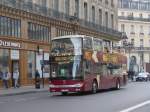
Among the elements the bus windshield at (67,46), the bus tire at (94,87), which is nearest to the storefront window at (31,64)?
the bus tire at (94,87)

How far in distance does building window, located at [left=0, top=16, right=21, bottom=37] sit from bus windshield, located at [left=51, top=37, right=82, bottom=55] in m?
10.6

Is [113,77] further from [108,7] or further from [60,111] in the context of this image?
[108,7]

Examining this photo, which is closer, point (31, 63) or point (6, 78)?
point (6, 78)

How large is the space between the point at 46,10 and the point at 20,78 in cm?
874

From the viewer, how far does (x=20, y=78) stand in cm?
4572

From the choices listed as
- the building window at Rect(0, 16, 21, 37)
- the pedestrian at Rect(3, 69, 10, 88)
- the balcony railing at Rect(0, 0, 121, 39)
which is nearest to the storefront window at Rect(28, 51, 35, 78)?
the building window at Rect(0, 16, 21, 37)

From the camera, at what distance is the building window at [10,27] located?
42662 millimetres

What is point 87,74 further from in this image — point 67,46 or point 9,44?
point 9,44

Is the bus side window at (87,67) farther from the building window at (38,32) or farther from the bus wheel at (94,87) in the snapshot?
the building window at (38,32)

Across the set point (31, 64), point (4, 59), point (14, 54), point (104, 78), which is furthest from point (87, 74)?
point (31, 64)

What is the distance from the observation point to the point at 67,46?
107 ft

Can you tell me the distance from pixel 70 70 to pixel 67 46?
162cm

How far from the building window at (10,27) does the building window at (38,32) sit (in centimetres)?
235

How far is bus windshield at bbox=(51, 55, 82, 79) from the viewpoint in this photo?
31.9 metres
